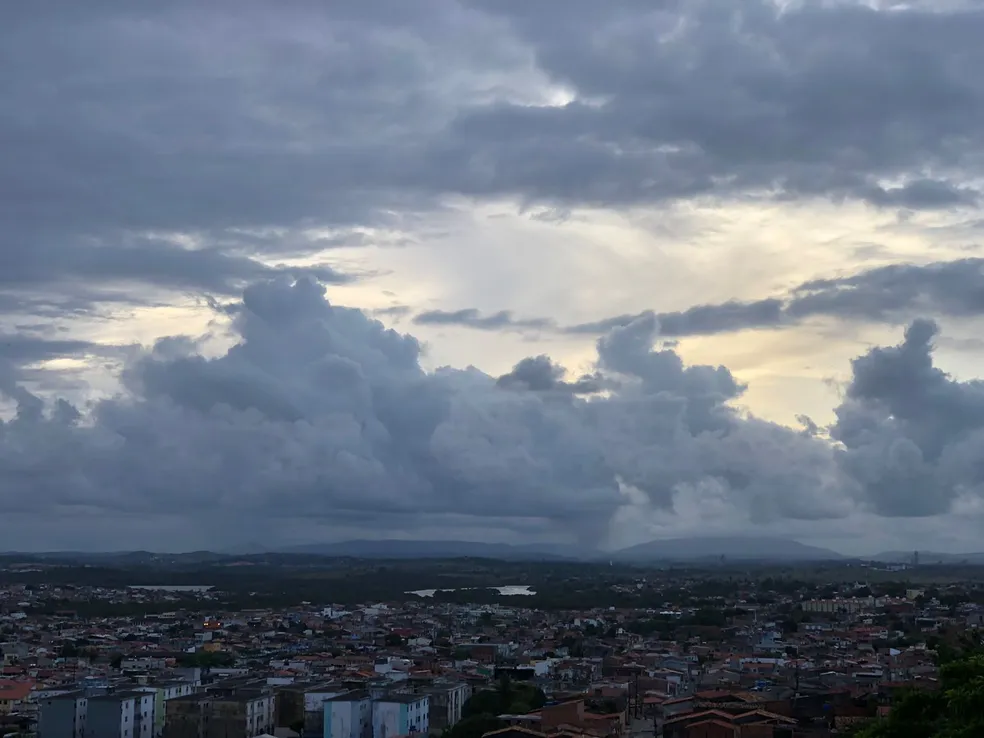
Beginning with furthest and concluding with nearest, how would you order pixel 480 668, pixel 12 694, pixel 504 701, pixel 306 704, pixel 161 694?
pixel 480 668, pixel 12 694, pixel 161 694, pixel 306 704, pixel 504 701

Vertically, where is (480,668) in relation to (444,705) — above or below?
below

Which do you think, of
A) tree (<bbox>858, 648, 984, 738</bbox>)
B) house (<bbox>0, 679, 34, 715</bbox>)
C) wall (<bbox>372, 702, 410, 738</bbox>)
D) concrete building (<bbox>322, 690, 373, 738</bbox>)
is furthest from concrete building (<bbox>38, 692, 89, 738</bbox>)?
tree (<bbox>858, 648, 984, 738</bbox>)

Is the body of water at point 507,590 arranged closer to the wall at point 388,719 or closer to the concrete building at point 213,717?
the concrete building at point 213,717

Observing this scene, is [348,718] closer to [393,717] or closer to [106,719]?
[393,717]

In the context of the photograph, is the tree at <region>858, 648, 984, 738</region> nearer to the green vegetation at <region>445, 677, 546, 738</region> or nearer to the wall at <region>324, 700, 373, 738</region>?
the green vegetation at <region>445, 677, 546, 738</region>

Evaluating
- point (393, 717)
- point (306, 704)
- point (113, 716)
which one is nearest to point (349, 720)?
point (393, 717)

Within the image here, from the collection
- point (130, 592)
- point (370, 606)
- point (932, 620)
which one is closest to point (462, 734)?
point (932, 620)

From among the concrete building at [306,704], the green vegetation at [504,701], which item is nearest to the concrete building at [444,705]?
the green vegetation at [504,701]
